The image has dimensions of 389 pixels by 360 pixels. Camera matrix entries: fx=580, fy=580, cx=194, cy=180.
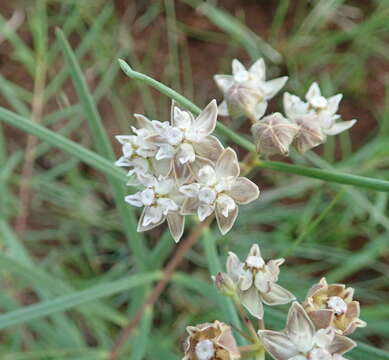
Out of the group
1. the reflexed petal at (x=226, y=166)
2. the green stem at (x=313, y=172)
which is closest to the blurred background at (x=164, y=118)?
the green stem at (x=313, y=172)

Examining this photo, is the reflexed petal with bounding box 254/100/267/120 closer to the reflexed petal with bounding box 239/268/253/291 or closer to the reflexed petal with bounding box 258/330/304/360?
the reflexed petal with bounding box 239/268/253/291

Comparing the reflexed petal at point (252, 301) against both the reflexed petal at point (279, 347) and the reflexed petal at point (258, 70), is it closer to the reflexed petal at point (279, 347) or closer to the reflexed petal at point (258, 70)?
the reflexed petal at point (279, 347)

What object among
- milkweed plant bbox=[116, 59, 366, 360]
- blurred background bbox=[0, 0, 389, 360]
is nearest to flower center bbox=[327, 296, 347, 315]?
milkweed plant bbox=[116, 59, 366, 360]

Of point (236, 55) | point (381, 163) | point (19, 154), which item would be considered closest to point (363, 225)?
point (381, 163)

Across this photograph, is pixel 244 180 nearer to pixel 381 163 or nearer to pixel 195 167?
pixel 195 167

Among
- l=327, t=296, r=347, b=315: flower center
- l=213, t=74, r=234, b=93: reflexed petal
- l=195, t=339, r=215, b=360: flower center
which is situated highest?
l=213, t=74, r=234, b=93: reflexed petal

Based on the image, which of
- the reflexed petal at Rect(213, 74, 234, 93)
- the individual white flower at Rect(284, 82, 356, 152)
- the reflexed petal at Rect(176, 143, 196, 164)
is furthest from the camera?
the reflexed petal at Rect(213, 74, 234, 93)
